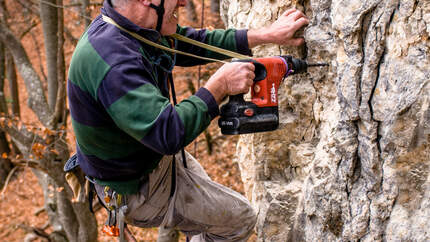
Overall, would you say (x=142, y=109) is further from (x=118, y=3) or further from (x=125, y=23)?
(x=118, y=3)

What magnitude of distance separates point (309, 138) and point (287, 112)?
287mm

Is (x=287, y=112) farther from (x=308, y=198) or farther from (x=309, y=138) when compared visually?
(x=308, y=198)

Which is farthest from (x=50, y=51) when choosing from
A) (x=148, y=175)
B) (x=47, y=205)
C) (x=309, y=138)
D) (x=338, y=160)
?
(x=338, y=160)

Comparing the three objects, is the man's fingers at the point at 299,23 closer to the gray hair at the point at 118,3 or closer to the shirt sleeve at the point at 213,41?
the shirt sleeve at the point at 213,41

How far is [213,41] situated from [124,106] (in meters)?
1.45

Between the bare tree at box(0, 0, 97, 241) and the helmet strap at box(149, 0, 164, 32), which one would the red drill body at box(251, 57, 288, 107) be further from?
the bare tree at box(0, 0, 97, 241)

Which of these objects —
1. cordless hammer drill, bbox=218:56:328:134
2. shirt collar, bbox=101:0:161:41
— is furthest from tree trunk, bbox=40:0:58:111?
cordless hammer drill, bbox=218:56:328:134

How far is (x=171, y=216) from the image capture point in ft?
10.8

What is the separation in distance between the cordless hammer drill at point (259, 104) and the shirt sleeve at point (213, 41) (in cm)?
56

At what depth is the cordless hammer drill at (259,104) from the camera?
2.88m

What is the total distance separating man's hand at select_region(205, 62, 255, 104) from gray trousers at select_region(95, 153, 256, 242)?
2.82ft

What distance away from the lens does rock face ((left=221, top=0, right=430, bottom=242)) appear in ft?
8.52

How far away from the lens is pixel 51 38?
6.14 m

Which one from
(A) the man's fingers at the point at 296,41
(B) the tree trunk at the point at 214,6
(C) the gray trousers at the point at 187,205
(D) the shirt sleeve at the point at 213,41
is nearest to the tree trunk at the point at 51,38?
(D) the shirt sleeve at the point at 213,41
